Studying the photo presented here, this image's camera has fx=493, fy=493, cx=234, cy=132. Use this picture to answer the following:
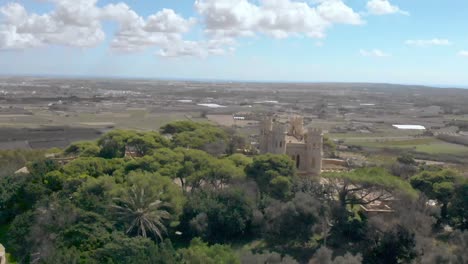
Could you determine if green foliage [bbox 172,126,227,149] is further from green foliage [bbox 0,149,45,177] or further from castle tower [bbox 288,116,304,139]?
green foliage [bbox 0,149,45,177]

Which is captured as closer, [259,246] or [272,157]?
[259,246]

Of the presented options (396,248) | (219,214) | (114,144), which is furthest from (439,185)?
(114,144)

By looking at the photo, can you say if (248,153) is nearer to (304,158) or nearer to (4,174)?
(304,158)

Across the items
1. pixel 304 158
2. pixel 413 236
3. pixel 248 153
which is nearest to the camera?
pixel 413 236

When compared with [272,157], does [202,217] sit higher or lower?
lower

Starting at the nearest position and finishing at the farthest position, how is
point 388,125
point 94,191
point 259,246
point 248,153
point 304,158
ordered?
point 259,246
point 94,191
point 304,158
point 248,153
point 388,125

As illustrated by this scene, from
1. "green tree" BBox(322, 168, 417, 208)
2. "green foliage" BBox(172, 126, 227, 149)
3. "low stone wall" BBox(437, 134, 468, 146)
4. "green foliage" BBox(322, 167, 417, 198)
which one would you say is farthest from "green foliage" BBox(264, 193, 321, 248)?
"low stone wall" BBox(437, 134, 468, 146)

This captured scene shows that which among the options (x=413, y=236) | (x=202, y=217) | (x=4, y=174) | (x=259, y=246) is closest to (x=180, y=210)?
(x=202, y=217)

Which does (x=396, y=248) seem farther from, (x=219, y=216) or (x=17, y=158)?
(x=17, y=158)
